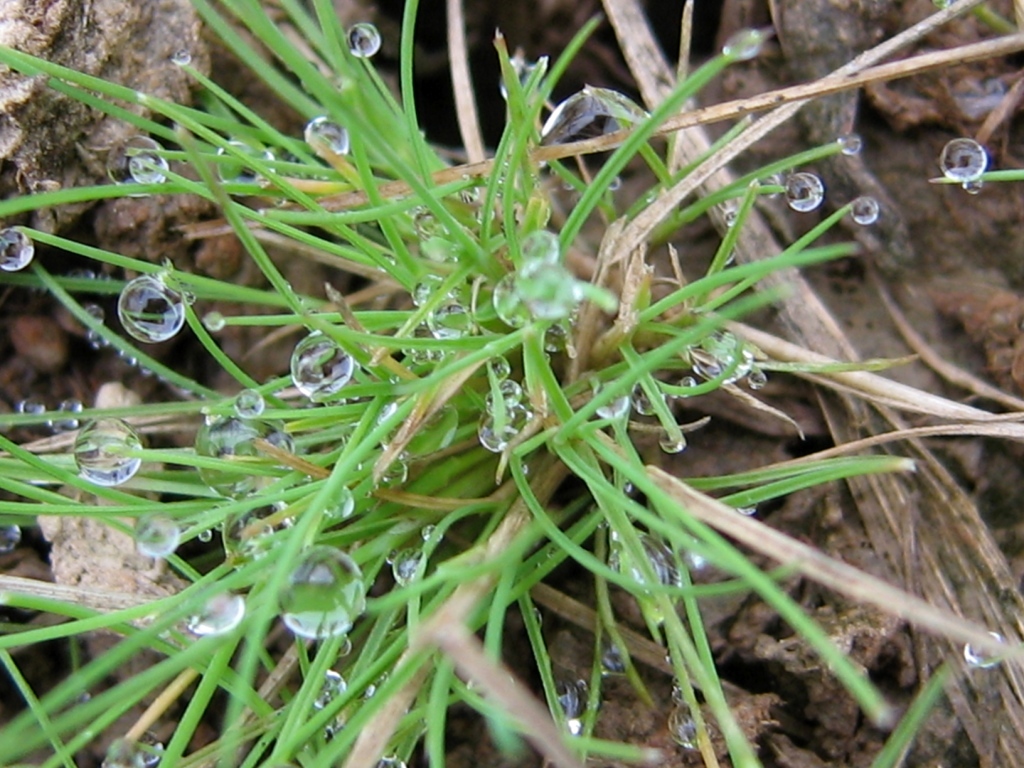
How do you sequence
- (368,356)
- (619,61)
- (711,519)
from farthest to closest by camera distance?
(619,61) < (368,356) < (711,519)

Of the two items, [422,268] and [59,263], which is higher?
[59,263]

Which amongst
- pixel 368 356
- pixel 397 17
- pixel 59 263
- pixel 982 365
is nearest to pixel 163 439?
pixel 59 263

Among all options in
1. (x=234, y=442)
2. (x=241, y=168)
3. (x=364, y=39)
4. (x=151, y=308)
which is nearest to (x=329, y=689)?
(x=234, y=442)

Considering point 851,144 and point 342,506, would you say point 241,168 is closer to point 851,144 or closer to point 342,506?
point 342,506

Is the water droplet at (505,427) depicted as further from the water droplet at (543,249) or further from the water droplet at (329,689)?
the water droplet at (329,689)

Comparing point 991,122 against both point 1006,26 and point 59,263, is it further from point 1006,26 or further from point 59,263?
point 59,263

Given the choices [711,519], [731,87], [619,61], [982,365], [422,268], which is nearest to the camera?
[711,519]
